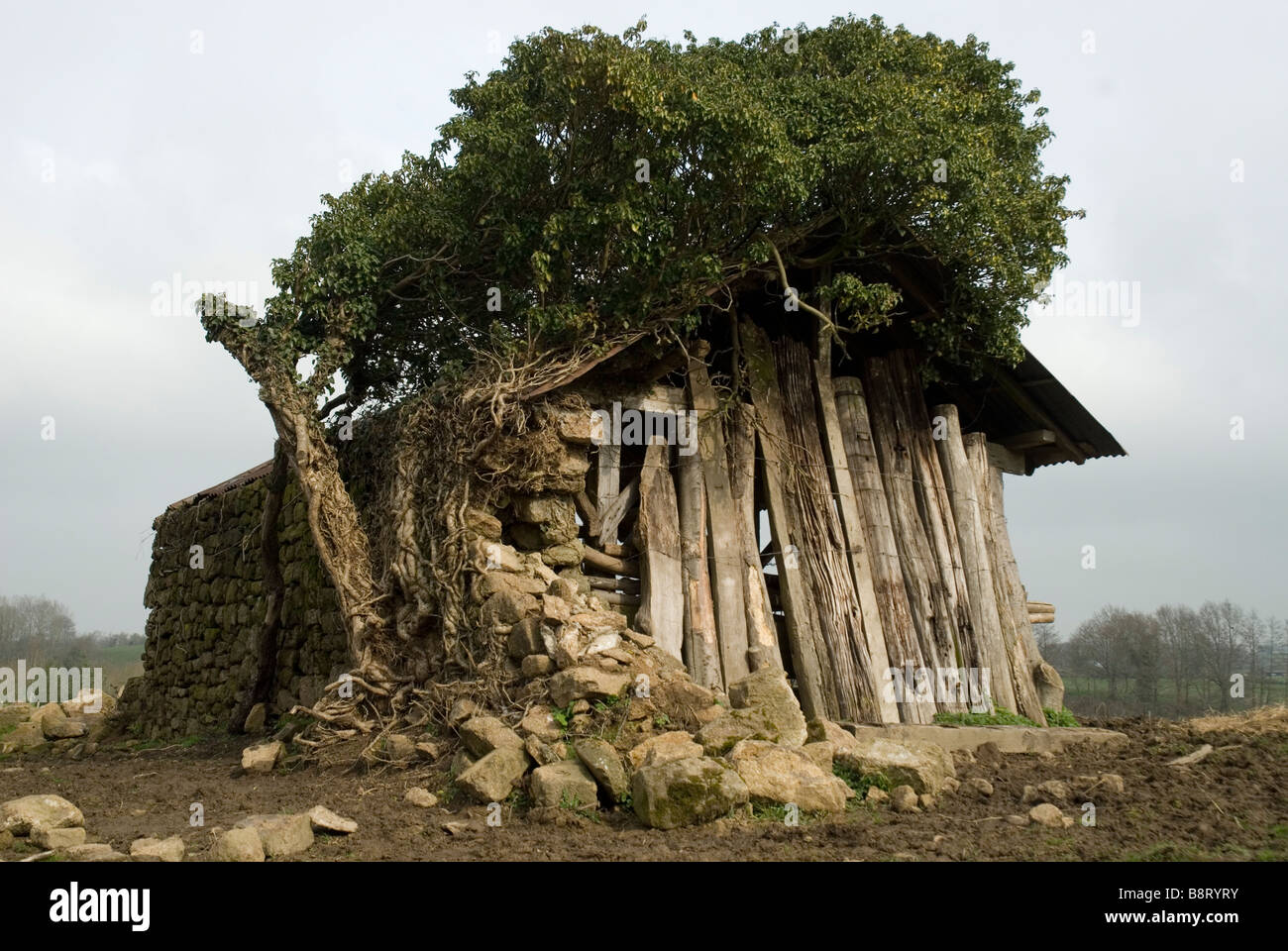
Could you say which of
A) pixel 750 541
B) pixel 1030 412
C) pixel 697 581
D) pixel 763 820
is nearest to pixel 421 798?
pixel 763 820

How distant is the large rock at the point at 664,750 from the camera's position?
638 cm

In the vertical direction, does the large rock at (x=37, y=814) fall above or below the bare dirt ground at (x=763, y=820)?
above

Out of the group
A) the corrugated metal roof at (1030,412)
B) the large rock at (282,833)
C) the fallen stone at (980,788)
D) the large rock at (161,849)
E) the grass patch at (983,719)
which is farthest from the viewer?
the corrugated metal roof at (1030,412)

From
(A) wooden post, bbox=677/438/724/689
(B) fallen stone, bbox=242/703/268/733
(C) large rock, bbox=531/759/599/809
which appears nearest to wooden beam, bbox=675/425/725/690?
(A) wooden post, bbox=677/438/724/689

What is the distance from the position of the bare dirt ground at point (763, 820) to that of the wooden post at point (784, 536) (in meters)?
1.47

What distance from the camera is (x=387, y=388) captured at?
1079 centimetres

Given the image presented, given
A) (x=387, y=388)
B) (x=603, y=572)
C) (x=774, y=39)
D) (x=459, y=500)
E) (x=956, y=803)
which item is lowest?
(x=956, y=803)

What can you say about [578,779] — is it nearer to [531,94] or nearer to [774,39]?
[531,94]

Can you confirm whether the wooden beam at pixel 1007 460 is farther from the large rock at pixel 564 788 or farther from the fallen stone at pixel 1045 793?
the large rock at pixel 564 788

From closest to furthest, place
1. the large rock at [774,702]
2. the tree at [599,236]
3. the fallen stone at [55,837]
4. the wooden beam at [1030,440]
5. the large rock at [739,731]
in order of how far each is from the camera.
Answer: the fallen stone at [55,837] → the large rock at [739,731] → the large rock at [774,702] → the tree at [599,236] → the wooden beam at [1030,440]

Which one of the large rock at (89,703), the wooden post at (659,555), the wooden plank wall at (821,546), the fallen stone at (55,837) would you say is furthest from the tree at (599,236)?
the large rock at (89,703)
